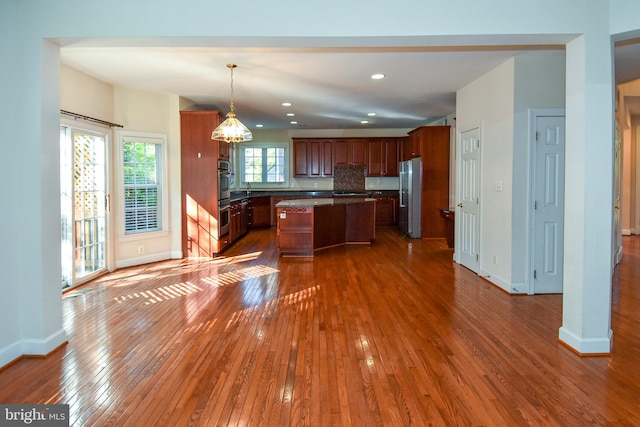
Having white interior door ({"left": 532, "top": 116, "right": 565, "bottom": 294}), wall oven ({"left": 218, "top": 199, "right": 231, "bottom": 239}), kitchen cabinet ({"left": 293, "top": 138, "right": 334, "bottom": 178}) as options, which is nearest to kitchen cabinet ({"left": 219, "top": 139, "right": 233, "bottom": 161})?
wall oven ({"left": 218, "top": 199, "right": 231, "bottom": 239})

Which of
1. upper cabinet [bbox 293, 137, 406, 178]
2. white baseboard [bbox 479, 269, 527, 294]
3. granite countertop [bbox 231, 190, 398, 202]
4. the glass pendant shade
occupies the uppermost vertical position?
upper cabinet [bbox 293, 137, 406, 178]

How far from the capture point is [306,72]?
5.04 metres

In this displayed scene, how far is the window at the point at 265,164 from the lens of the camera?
35.8 feet

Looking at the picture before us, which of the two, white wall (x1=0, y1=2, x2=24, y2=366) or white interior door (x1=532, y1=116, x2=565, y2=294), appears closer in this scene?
white wall (x1=0, y1=2, x2=24, y2=366)

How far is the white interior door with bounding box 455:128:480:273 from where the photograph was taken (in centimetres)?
Result: 541

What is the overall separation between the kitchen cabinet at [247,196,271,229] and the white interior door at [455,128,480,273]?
5.21 meters

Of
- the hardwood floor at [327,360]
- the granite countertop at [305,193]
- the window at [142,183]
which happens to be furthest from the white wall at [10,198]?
the granite countertop at [305,193]

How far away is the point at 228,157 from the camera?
297 inches

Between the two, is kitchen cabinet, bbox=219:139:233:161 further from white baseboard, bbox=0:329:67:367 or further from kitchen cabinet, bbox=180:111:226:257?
white baseboard, bbox=0:329:67:367

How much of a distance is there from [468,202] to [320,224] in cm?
246

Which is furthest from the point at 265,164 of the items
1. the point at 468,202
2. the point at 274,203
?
the point at 468,202

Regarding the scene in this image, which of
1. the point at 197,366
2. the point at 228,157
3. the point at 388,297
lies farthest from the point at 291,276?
the point at 228,157

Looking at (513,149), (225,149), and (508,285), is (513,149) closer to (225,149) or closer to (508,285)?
(508,285)

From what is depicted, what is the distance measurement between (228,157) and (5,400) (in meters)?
5.63
